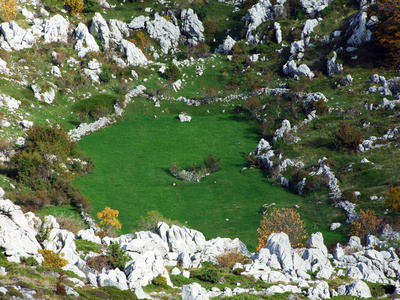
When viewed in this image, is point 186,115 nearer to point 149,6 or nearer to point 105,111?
point 105,111

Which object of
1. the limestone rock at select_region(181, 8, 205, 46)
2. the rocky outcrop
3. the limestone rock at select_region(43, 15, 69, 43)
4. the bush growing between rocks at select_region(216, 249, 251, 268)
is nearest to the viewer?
the bush growing between rocks at select_region(216, 249, 251, 268)

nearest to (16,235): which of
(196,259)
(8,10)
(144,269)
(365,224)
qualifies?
(144,269)

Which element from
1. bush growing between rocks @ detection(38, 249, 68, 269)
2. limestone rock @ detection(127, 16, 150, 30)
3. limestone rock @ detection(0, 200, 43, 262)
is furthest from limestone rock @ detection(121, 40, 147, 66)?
bush growing between rocks @ detection(38, 249, 68, 269)

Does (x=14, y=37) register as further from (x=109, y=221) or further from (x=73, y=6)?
(x=109, y=221)

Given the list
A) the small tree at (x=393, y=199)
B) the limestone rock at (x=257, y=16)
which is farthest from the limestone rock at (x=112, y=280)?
the limestone rock at (x=257, y=16)

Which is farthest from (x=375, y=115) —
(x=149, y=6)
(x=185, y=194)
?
(x=149, y=6)

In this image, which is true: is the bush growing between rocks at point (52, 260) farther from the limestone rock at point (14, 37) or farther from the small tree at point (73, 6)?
the small tree at point (73, 6)

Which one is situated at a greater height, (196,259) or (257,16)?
(257,16)

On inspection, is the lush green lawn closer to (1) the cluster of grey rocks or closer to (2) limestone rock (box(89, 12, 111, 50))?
(1) the cluster of grey rocks
